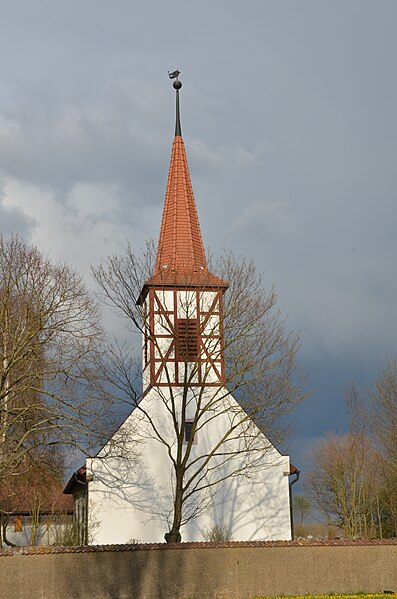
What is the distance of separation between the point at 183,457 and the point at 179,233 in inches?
357

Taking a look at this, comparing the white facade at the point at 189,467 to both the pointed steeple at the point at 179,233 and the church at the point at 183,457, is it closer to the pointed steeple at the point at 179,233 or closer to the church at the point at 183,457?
the church at the point at 183,457

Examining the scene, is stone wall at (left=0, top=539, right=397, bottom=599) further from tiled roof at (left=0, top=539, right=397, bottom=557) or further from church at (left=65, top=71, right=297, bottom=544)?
church at (left=65, top=71, right=297, bottom=544)

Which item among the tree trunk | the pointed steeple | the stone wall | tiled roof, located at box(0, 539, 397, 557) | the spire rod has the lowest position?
the stone wall

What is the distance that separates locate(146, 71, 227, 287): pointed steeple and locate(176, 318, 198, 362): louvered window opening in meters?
1.51

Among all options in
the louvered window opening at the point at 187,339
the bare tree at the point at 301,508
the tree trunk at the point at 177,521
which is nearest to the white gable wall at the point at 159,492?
the louvered window opening at the point at 187,339

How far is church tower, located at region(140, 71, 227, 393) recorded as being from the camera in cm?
2866

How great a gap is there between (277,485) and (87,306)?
33.9ft

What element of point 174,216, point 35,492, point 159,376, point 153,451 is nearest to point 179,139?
point 174,216

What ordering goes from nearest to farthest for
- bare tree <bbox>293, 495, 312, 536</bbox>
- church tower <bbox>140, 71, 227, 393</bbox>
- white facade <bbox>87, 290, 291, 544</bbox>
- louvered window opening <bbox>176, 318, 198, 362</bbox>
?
church tower <bbox>140, 71, 227, 393</bbox>
louvered window opening <bbox>176, 318, 198, 362</bbox>
white facade <bbox>87, 290, 291, 544</bbox>
bare tree <bbox>293, 495, 312, 536</bbox>

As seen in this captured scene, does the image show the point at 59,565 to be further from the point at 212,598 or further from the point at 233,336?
the point at 233,336

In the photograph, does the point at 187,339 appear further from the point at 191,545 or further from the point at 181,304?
the point at 191,545

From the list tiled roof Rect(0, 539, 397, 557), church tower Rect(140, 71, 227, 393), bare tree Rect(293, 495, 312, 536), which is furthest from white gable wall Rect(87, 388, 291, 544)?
bare tree Rect(293, 495, 312, 536)

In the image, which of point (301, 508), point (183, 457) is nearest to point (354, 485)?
point (183, 457)

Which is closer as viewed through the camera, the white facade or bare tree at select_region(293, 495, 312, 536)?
the white facade
